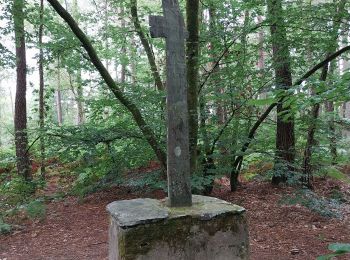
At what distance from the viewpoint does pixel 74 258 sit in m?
5.02

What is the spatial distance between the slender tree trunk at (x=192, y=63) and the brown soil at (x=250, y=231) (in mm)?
1833

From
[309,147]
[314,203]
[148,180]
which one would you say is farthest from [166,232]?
[309,147]

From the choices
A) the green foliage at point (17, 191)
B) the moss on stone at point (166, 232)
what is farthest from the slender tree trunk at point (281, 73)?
the green foliage at point (17, 191)

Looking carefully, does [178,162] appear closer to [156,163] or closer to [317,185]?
[156,163]

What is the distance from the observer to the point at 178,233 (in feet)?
10.3

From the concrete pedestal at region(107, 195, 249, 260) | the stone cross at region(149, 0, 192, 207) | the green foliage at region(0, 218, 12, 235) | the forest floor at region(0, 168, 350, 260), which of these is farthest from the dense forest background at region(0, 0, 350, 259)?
the stone cross at region(149, 0, 192, 207)

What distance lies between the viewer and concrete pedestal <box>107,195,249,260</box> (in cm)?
303

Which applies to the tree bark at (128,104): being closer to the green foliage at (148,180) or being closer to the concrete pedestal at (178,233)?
the green foliage at (148,180)

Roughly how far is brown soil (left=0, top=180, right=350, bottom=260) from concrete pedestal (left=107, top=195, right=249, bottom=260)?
63.7 inches

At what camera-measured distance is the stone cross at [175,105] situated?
338 centimetres

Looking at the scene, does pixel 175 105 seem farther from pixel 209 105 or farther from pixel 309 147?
pixel 309 147

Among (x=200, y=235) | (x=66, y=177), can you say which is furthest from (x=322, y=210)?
(x=66, y=177)

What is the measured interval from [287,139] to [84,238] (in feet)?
17.5

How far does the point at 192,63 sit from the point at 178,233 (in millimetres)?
3823
